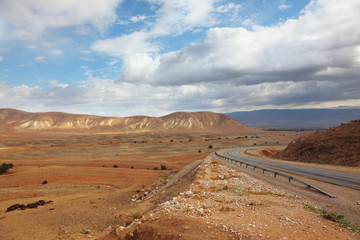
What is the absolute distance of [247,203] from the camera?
9.48 metres

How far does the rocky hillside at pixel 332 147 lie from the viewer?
28.7 meters

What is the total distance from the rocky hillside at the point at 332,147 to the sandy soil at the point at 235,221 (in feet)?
79.3

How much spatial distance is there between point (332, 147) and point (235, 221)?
32486mm

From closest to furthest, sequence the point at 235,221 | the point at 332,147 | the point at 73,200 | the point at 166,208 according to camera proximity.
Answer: the point at 235,221 < the point at 166,208 < the point at 73,200 < the point at 332,147

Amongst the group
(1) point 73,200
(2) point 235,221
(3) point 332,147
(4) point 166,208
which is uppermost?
(3) point 332,147

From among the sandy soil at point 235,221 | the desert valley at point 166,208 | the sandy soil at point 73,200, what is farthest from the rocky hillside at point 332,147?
the sandy soil at point 235,221

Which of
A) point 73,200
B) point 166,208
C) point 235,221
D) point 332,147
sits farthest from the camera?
point 332,147

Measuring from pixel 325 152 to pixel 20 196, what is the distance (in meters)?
38.9

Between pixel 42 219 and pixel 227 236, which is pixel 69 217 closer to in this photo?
pixel 42 219

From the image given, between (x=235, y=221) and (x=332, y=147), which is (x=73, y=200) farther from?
(x=332, y=147)

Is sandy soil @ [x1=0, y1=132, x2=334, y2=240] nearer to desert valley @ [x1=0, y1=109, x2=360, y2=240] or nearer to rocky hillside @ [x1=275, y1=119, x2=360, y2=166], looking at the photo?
desert valley @ [x1=0, y1=109, x2=360, y2=240]

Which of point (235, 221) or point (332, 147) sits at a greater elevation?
point (332, 147)

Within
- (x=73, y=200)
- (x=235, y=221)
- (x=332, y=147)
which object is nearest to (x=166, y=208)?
(x=235, y=221)

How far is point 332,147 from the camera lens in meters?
32.1
